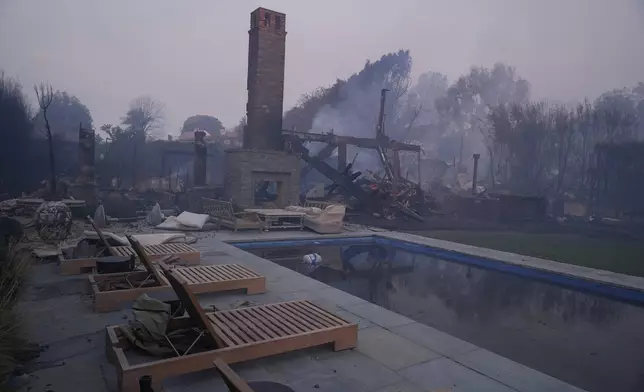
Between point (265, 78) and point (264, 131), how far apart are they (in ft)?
6.35

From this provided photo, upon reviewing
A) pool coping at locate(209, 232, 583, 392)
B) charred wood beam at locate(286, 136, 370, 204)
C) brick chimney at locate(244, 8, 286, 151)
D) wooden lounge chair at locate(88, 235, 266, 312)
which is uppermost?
brick chimney at locate(244, 8, 286, 151)

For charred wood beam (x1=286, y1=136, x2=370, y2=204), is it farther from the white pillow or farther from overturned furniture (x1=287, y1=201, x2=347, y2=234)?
the white pillow

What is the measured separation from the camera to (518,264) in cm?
830

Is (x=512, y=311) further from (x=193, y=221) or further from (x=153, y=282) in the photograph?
(x=193, y=221)

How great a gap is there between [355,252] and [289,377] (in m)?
7.66

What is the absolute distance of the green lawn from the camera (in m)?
9.31

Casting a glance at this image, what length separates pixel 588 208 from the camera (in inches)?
872

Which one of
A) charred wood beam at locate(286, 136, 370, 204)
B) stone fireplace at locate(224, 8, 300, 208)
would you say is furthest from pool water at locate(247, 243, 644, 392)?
charred wood beam at locate(286, 136, 370, 204)

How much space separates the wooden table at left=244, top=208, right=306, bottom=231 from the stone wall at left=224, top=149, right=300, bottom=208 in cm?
223

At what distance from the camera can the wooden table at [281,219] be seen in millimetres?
11647

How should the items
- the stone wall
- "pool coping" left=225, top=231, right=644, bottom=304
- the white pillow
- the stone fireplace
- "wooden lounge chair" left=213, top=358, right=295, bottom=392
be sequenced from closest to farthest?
"wooden lounge chair" left=213, top=358, right=295, bottom=392, "pool coping" left=225, top=231, right=644, bottom=304, the white pillow, the stone wall, the stone fireplace

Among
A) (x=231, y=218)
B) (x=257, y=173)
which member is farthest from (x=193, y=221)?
(x=257, y=173)

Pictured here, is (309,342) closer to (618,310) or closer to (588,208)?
(618,310)

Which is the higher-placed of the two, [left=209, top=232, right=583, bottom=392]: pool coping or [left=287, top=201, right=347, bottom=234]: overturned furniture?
[left=287, top=201, right=347, bottom=234]: overturned furniture
